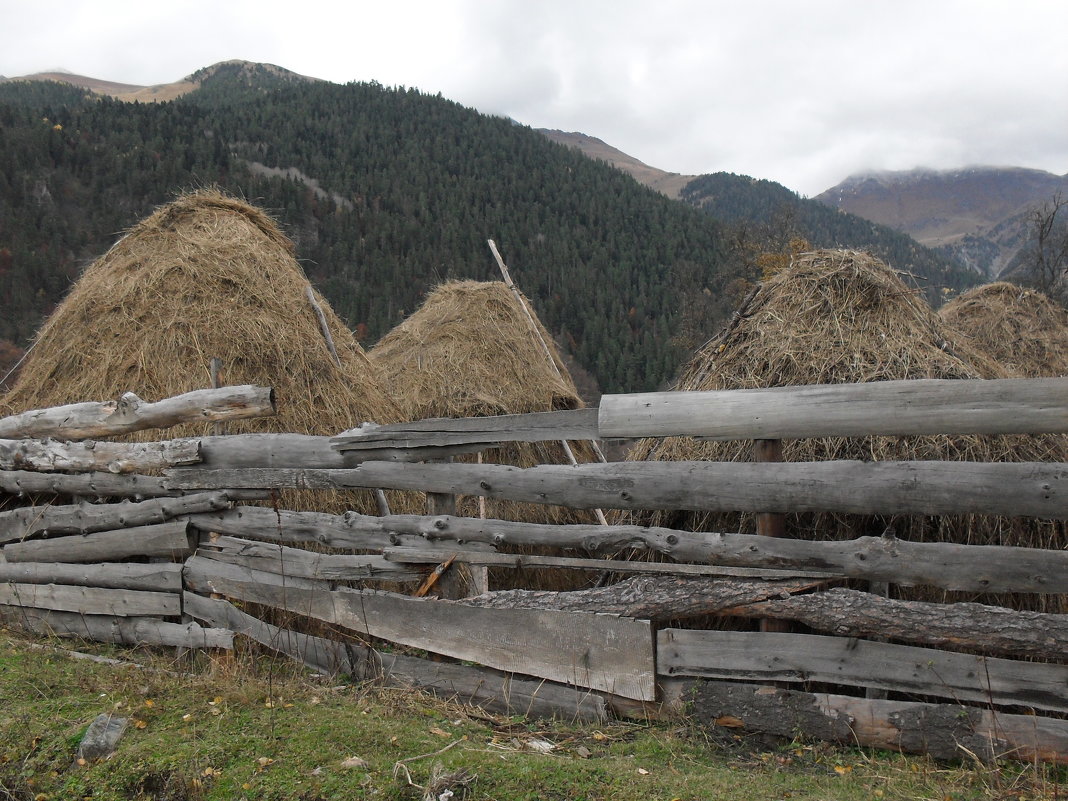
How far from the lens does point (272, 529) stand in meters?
5.62

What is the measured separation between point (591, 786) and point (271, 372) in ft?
20.4

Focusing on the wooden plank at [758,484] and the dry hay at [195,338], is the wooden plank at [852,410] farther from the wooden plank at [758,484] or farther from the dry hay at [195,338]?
the dry hay at [195,338]

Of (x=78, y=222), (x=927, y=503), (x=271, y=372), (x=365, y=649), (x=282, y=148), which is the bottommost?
(x=365, y=649)

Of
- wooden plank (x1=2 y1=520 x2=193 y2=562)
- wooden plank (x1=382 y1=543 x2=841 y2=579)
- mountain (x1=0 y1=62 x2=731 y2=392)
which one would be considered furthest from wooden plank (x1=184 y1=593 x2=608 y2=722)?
mountain (x1=0 y1=62 x2=731 y2=392)

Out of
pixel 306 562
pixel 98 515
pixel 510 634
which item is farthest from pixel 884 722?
pixel 98 515

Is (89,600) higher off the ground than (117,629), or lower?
higher

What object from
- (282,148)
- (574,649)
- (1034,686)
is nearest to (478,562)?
(574,649)

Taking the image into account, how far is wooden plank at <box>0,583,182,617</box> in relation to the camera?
6.05 meters

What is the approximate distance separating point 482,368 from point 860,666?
29.5 ft

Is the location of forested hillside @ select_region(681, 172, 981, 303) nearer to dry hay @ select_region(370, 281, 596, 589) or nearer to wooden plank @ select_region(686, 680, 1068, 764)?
wooden plank @ select_region(686, 680, 1068, 764)

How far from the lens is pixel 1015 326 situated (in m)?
12.8

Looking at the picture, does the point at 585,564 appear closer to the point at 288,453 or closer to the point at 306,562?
the point at 306,562

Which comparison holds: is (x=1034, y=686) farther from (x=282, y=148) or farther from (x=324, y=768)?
(x=282, y=148)

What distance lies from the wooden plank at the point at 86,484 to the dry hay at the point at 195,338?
3.22 ft
